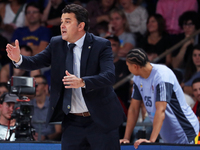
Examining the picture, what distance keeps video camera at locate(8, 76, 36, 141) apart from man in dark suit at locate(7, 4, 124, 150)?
0.59 meters

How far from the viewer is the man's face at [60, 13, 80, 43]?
103 inches

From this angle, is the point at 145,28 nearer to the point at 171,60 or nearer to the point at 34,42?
the point at 171,60

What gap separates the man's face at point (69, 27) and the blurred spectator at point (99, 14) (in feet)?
11.5

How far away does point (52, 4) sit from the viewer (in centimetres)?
647

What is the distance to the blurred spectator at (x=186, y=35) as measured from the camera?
18.4 ft

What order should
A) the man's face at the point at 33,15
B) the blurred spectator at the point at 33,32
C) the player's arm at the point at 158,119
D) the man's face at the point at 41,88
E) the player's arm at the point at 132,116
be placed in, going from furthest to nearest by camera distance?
the man's face at the point at 33,15, the blurred spectator at the point at 33,32, the man's face at the point at 41,88, the player's arm at the point at 132,116, the player's arm at the point at 158,119

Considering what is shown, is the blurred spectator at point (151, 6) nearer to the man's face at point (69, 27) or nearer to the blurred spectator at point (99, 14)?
the blurred spectator at point (99, 14)

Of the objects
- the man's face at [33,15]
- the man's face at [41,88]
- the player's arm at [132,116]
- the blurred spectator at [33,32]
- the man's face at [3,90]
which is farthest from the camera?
the man's face at [33,15]

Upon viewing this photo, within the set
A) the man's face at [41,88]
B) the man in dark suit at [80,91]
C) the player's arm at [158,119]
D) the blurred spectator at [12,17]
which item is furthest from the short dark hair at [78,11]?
the blurred spectator at [12,17]

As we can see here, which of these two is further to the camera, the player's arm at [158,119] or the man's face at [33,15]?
the man's face at [33,15]

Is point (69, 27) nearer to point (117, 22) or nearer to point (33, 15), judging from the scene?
point (117, 22)

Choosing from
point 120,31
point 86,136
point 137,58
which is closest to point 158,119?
point 137,58

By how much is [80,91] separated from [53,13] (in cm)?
407

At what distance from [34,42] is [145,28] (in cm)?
201
